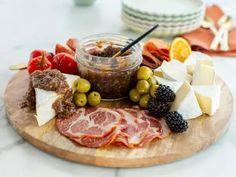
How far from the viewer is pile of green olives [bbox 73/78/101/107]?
1656 millimetres

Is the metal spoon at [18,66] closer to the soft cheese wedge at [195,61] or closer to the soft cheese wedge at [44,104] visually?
the soft cheese wedge at [44,104]

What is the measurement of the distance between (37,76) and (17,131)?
0.19 m

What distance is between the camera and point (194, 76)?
1743mm

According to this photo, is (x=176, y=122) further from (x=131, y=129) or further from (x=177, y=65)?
(x=177, y=65)

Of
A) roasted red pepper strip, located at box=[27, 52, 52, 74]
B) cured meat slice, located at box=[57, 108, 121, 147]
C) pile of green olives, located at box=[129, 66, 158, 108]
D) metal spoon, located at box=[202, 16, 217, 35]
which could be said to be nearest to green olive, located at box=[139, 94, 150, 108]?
pile of green olives, located at box=[129, 66, 158, 108]

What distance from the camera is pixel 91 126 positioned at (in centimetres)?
154

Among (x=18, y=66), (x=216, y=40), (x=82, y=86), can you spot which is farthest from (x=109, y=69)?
(x=216, y=40)

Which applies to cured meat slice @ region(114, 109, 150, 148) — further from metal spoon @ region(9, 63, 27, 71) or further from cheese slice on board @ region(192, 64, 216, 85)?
metal spoon @ region(9, 63, 27, 71)

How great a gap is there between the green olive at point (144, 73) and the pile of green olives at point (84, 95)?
16cm

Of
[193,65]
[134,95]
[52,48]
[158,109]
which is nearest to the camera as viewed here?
[158,109]

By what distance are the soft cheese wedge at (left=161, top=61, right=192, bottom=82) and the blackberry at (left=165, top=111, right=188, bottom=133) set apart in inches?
8.8

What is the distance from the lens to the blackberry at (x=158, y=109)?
1595 mm

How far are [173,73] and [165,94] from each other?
169 millimetres

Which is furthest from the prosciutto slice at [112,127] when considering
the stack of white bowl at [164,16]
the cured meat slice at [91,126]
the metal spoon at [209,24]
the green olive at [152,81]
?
the metal spoon at [209,24]
